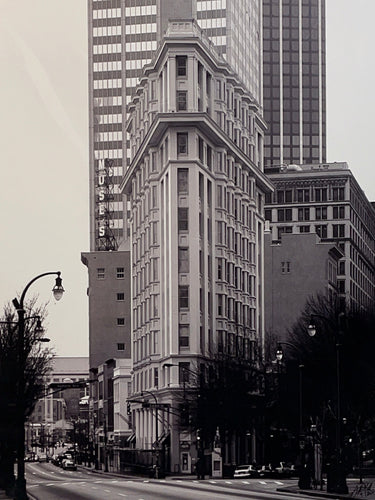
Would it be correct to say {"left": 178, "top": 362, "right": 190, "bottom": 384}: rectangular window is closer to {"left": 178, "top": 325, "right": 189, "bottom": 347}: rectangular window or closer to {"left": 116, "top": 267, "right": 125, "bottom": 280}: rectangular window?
{"left": 178, "top": 325, "right": 189, "bottom": 347}: rectangular window

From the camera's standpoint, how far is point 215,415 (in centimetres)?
11562

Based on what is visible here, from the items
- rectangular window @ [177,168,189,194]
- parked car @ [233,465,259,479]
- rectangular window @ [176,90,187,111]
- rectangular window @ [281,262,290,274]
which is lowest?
parked car @ [233,465,259,479]

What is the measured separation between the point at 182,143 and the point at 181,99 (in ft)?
16.8

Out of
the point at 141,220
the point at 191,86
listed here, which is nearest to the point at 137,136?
the point at 141,220

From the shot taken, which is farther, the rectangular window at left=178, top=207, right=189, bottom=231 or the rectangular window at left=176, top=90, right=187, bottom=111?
the rectangular window at left=176, top=90, right=187, bottom=111

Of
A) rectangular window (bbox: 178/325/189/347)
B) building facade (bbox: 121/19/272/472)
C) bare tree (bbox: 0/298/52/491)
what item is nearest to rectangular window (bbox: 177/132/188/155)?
building facade (bbox: 121/19/272/472)

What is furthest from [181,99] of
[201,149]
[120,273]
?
[120,273]

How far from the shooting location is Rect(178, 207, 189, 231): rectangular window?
5148 inches

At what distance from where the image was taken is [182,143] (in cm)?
13338

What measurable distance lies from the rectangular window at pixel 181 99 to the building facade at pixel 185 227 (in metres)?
0.16

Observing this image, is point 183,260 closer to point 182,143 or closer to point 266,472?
point 182,143

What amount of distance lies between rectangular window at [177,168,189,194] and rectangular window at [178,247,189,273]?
21.0 ft

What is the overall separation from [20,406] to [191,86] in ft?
267

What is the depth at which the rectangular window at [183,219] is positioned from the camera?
130750 mm
